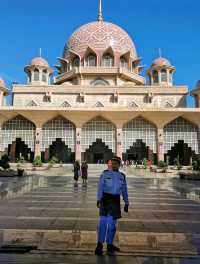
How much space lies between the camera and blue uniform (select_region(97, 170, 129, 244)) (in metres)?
3.70

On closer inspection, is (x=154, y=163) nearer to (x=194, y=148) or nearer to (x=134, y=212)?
(x=194, y=148)

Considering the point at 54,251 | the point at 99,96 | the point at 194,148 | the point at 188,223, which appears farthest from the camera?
the point at 99,96

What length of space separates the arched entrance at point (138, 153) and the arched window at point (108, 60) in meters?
12.6

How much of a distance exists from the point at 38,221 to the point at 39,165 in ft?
68.5

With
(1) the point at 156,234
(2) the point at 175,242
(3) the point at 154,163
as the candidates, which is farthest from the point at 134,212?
(3) the point at 154,163

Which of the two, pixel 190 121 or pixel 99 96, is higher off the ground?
pixel 99 96

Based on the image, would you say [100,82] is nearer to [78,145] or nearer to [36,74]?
[36,74]

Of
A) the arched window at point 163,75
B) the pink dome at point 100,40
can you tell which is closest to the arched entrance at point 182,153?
the arched window at point 163,75

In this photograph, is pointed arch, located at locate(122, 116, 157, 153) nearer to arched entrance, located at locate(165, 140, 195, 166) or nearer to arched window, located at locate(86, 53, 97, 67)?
arched entrance, located at locate(165, 140, 195, 166)

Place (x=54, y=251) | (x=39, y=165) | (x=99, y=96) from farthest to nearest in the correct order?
(x=99, y=96) → (x=39, y=165) → (x=54, y=251)

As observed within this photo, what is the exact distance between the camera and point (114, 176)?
3.94m

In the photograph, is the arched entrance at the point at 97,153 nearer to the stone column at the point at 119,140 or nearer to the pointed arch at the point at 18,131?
the stone column at the point at 119,140

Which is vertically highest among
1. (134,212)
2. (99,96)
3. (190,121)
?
(99,96)

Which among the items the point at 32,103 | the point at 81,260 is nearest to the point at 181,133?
the point at 32,103
